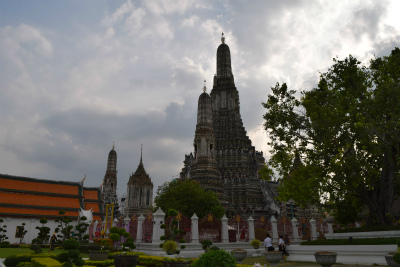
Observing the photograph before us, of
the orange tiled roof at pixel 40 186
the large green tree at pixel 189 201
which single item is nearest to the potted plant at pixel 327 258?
the large green tree at pixel 189 201

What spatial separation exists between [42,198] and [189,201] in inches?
646

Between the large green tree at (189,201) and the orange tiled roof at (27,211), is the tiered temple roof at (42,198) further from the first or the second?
the large green tree at (189,201)

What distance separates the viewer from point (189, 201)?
3462 centimetres

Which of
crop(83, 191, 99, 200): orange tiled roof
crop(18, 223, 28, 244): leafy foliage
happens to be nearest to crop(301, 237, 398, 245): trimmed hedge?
crop(18, 223, 28, 244): leafy foliage

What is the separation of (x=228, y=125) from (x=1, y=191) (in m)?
40.7

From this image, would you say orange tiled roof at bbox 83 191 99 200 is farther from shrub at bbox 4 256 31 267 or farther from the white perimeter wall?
shrub at bbox 4 256 31 267

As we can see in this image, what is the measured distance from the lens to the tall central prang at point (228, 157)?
48.7 m

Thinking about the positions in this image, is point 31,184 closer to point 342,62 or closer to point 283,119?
point 283,119

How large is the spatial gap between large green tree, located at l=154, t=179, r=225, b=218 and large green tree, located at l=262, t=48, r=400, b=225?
1599cm

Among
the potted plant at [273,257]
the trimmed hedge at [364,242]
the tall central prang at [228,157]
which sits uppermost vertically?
the tall central prang at [228,157]

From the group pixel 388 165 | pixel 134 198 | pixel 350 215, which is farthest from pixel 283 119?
pixel 134 198

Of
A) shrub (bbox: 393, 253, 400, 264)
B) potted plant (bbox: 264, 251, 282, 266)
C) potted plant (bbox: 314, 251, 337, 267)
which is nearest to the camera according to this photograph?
shrub (bbox: 393, 253, 400, 264)

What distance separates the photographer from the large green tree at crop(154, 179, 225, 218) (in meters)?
34.1

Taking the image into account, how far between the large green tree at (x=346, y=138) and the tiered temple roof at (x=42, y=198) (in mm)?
25112
